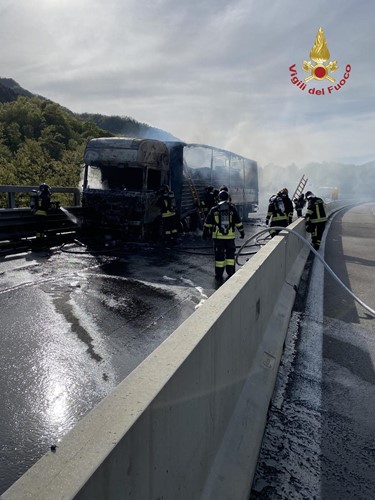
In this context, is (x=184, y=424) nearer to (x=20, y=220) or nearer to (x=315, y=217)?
(x=20, y=220)

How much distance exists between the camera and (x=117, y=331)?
214 inches

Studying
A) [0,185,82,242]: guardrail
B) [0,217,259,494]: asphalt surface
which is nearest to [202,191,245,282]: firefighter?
[0,217,259,494]: asphalt surface

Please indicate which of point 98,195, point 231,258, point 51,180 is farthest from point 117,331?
point 51,180

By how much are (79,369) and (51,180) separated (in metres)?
31.6

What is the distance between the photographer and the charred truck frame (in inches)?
474

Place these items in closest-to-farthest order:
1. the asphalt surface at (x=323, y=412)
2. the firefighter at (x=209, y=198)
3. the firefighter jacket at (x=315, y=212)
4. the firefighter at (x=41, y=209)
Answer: the asphalt surface at (x=323, y=412)
the firefighter at (x=41, y=209)
the firefighter jacket at (x=315, y=212)
the firefighter at (x=209, y=198)

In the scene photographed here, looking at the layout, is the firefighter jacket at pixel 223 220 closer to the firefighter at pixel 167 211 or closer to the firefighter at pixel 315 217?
the firefighter at pixel 167 211

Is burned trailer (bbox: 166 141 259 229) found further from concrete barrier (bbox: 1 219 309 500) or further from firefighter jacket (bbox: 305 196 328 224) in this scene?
concrete barrier (bbox: 1 219 309 500)

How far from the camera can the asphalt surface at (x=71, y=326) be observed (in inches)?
132

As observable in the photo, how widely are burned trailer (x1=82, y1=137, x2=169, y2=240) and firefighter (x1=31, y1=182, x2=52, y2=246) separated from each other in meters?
1.09

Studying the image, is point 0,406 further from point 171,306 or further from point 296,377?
point 171,306

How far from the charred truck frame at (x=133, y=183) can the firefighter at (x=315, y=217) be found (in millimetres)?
4021

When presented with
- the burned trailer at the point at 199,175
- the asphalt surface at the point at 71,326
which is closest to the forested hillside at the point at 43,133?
the burned trailer at the point at 199,175

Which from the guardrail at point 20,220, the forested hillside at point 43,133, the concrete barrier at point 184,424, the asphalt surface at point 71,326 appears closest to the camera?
the concrete barrier at point 184,424
